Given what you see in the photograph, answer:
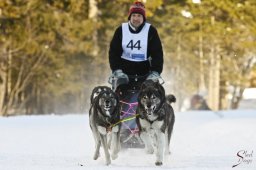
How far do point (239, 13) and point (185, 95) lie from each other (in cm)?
3259

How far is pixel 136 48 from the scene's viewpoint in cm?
1041

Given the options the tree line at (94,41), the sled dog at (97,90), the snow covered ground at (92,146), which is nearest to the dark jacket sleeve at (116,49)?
the sled dog at (97,90)

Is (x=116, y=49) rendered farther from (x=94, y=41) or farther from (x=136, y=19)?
(x=94, y=41)

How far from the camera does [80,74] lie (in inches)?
2175

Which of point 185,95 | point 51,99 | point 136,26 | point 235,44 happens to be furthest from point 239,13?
point 51,99

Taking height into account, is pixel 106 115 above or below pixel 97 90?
below

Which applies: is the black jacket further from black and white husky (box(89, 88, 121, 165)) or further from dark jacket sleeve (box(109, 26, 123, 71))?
black and white husky (box(89, 88, 121, 165))

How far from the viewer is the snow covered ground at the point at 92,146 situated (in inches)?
355

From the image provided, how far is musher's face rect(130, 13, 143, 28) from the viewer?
404 inches

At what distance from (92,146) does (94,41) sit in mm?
29722

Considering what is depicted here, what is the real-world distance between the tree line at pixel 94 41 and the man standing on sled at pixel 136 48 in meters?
22.5

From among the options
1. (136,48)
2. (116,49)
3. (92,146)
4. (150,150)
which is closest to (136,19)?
(136,48)

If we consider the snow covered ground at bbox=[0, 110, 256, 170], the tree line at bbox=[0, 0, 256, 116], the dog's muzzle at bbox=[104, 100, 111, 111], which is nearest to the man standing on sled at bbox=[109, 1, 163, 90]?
the dog's muzzle at bbox=[104, 100, 111, 111]

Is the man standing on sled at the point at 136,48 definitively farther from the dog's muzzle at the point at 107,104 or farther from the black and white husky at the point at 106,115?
the dog's muzzle at the point at 107,104
